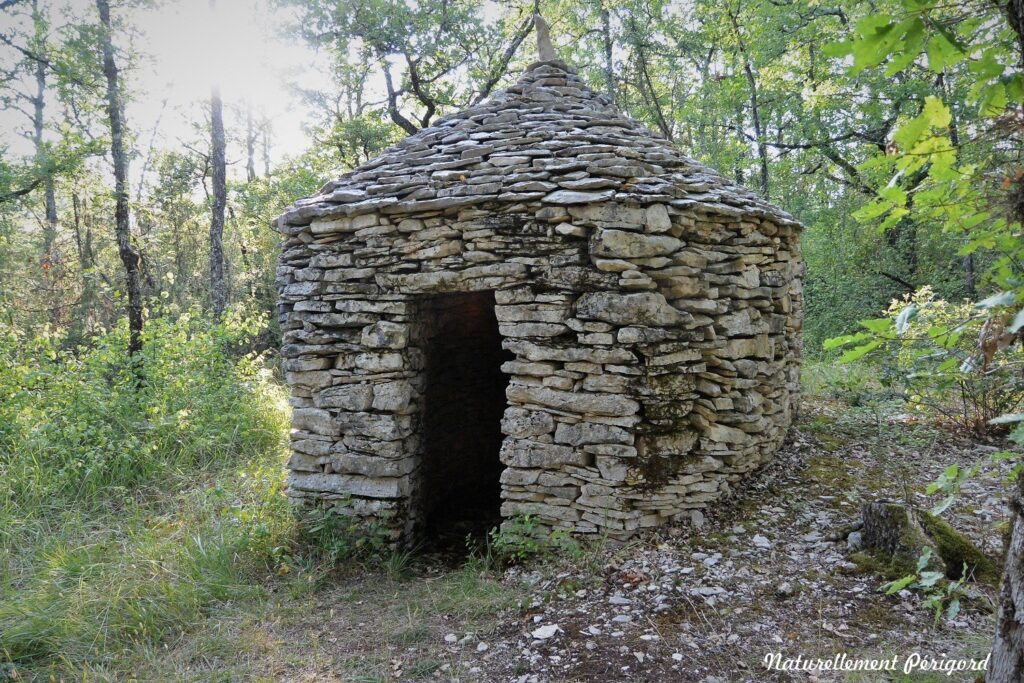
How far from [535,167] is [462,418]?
2866 mm

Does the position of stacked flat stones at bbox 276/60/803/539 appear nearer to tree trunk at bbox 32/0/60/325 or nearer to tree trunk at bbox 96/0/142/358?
tree trunk at bbox 96/0/142/358

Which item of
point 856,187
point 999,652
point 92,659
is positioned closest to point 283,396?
point 92,659

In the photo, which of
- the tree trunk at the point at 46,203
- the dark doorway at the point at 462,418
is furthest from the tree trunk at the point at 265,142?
the dark doorway at the point at 462,418

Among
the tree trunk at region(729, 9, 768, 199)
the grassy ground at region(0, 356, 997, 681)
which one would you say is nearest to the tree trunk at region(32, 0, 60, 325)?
the grassy ground at region(0, 356, 997, 681)

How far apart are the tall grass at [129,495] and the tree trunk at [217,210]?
117 inches

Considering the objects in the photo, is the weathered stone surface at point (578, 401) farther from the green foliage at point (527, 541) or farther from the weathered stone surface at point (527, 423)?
the green foliage at point (527, 541)

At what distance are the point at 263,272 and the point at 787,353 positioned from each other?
34.7 ft

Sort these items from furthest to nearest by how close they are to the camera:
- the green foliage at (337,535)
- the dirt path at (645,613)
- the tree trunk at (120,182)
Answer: the tree trunk at (120,182)
the green foliage at (337,535)
the dirt path at (645,613)

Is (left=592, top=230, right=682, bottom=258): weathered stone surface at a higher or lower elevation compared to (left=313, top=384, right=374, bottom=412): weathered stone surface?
higher

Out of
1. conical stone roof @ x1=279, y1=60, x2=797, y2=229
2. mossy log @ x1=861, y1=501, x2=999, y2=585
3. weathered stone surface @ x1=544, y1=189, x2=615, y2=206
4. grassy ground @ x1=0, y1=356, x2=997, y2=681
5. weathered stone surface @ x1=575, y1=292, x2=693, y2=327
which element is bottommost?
grassy ground @ x1=0, y1=356, x2=997, y2=681

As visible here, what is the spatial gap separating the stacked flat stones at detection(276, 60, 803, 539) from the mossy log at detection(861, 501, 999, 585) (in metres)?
0.96

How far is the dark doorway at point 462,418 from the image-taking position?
17.0ft

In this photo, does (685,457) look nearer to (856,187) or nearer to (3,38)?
(856,187)

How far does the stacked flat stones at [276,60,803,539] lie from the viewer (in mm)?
3752
